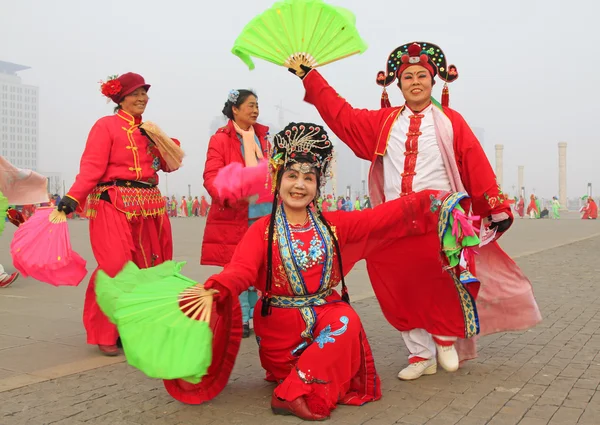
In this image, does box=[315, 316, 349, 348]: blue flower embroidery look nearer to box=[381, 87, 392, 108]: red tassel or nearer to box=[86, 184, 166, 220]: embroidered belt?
box=[381, 87, 392, 108]: red tassel

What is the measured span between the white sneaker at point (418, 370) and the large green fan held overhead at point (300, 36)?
6.78 ft

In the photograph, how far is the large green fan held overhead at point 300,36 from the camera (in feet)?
13.6

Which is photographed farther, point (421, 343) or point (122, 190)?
point (122, 190)

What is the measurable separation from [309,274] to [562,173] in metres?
70.5

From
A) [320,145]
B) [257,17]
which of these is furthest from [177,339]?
[257,17]

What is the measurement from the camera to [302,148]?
367cm

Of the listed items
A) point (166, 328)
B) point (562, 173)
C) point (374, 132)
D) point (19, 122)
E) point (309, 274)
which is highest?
point (19, 122)

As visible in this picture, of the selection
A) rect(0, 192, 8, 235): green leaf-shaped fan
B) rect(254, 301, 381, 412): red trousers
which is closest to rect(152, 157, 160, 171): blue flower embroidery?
rect(254, 301, 381, 412): red trousers

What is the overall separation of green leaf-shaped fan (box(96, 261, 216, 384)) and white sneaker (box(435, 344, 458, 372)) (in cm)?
165

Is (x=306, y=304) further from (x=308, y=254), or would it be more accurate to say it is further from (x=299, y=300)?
(x=308, y=254)

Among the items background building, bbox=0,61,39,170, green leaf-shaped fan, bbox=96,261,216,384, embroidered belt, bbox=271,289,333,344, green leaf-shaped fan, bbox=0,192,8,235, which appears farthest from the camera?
background building, bbox=0,61,39,170

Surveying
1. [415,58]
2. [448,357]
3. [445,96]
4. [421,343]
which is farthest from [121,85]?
[448,357]

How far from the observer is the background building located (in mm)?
99312

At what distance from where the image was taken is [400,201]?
3807 millimetres
